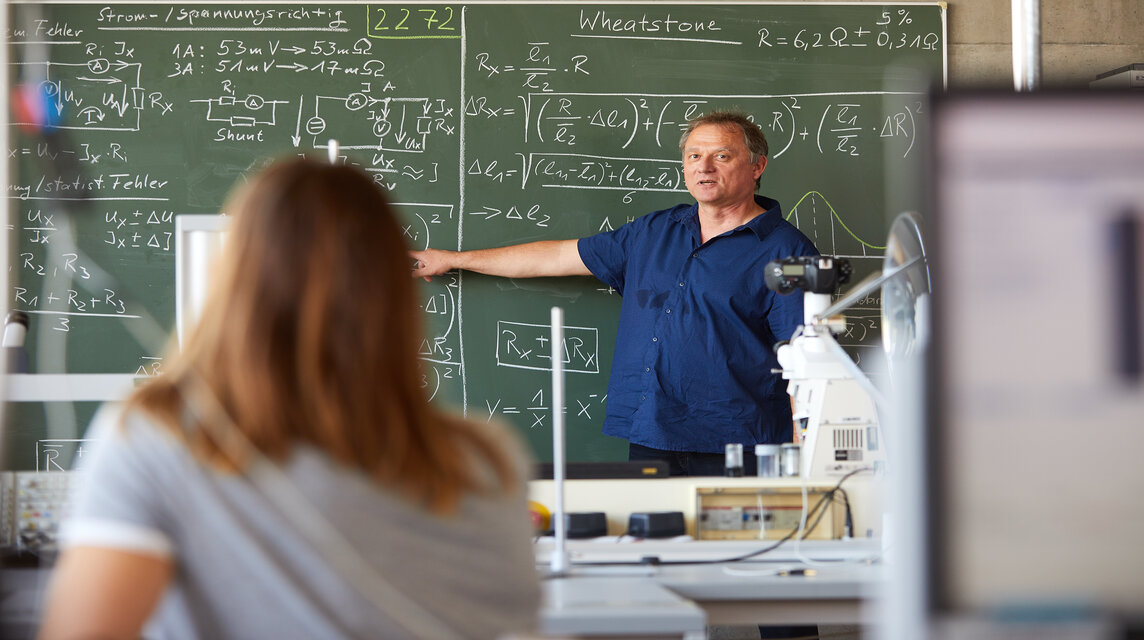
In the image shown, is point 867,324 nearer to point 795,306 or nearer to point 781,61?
point 795,306

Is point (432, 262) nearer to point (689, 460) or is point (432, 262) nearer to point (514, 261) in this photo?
point (514, 261)

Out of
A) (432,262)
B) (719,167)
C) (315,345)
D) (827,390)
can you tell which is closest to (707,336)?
(719,167)

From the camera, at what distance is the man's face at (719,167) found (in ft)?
12.6

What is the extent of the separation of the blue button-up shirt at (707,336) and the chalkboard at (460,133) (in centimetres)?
35

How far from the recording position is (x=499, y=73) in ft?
13.7

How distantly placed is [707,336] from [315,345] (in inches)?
109

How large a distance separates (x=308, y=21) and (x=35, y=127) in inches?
44.2

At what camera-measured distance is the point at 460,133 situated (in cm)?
416

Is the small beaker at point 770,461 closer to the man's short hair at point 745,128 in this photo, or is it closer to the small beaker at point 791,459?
the small beaker at point 791,459

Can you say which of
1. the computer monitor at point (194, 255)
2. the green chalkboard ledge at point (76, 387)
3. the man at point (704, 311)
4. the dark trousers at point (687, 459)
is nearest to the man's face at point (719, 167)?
the man at point (704, 311)

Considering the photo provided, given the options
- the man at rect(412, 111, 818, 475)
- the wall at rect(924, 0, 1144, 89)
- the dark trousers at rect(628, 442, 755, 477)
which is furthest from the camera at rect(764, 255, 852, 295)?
the wall at rect(924, 0, 1144, 89)

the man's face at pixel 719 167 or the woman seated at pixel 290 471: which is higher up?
the man's face at pixel 719 167

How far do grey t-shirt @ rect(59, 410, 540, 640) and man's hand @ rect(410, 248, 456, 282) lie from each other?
3.08 meters

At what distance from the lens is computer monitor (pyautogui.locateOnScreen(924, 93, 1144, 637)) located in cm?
74
